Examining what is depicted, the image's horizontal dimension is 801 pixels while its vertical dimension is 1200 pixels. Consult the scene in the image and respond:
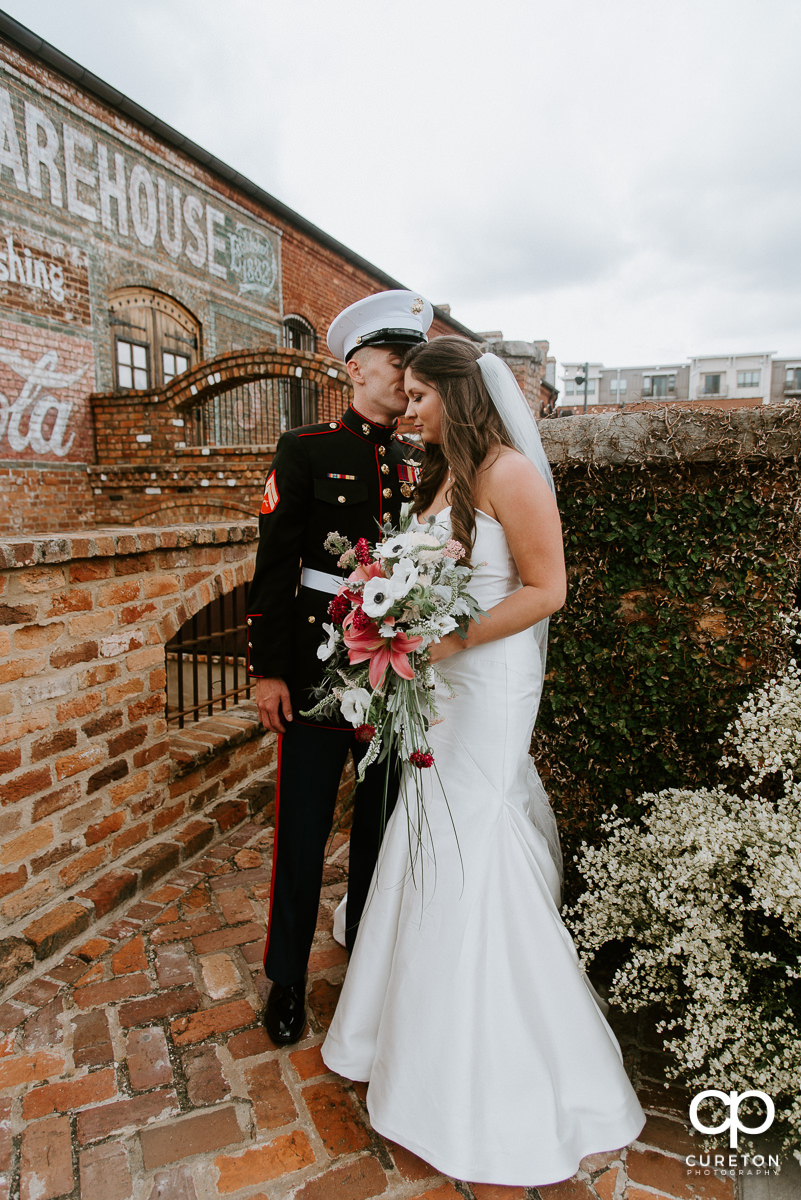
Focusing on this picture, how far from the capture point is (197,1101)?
1.98m

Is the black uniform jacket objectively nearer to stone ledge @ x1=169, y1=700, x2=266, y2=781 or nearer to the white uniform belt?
the white uniform belt

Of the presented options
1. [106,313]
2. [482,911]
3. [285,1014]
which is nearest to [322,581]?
[482,911]

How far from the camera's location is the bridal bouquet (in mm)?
1594

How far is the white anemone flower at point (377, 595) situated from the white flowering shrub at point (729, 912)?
118cm

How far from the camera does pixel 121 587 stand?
9.76 ft

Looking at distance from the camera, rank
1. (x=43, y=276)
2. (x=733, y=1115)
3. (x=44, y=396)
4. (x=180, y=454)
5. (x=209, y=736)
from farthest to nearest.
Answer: (x=180, y=454)
(x=44, y=396)
(x=43, y=276)
(x=209, y=736)
(x=733, y=1115)

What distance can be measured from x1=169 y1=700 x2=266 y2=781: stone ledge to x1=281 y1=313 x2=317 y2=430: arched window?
966cm

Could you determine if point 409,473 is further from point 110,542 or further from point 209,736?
point 209,736

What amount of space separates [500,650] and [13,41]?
10.4 m

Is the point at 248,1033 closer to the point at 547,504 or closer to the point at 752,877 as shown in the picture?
the point at 752,877

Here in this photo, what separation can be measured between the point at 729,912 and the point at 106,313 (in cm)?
1063

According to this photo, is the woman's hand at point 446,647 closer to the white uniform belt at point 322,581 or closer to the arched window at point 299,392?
the white uniform belt at point 322,581

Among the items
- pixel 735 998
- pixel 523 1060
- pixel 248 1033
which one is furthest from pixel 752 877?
pixel 248 1033

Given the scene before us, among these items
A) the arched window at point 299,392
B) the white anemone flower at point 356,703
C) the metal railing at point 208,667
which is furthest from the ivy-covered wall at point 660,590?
the arched window at point 299,392
